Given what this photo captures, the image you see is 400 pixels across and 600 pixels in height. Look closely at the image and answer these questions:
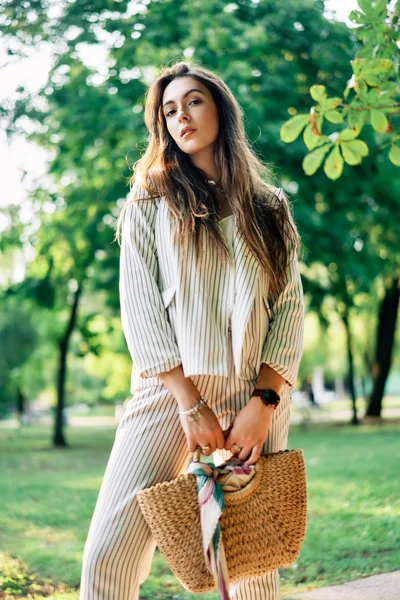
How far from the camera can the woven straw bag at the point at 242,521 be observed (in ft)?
7.59

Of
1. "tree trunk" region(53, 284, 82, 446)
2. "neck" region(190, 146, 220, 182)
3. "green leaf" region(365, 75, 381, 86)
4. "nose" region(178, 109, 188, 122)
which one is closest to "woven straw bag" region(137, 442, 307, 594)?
"neck" region(190, 146, 220, 182)

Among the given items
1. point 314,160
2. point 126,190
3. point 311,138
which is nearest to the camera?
point 311,138

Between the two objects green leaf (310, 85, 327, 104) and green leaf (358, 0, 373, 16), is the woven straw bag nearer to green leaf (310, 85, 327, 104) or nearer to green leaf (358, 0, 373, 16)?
green leaf (310, 85, 327, 104)

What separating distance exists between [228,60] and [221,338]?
8.22 meters

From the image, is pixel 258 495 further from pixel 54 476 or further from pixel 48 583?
pixel 54 476

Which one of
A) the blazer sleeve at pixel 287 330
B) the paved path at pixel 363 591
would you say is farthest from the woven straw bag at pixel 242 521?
the paved path at pixel 363 591

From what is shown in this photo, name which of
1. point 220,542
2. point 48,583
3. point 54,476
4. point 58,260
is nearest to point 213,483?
point 220,542

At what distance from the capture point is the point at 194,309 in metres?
2.50

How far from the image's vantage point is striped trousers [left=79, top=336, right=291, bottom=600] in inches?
91.7

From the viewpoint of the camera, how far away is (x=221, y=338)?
8.23 ft

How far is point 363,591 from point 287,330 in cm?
186

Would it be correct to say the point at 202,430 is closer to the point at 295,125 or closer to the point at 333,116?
the point at 295,125

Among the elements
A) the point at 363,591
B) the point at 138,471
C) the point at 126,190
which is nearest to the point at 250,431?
the point at 138,471

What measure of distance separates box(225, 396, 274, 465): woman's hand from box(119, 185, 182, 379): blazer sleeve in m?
0.27
